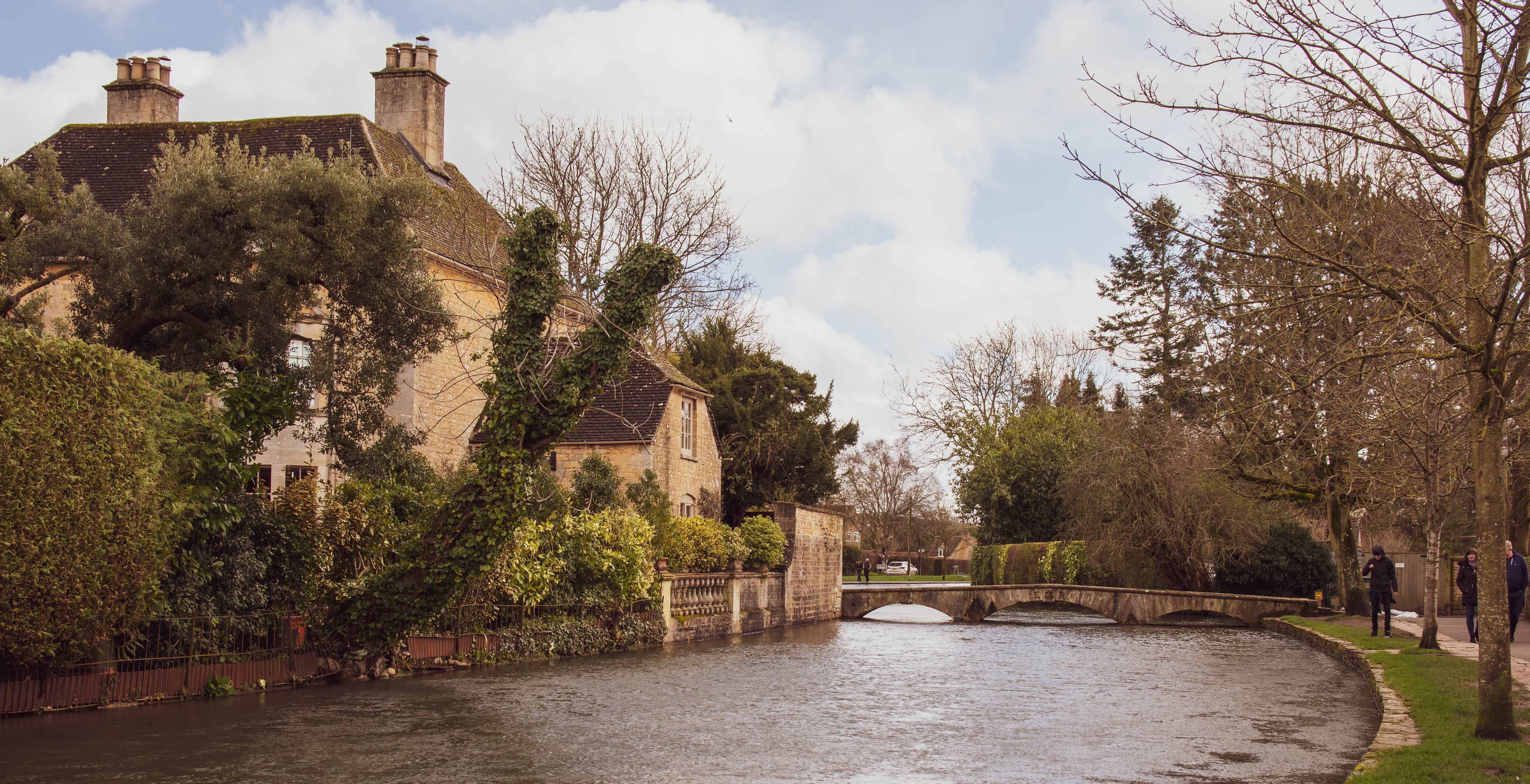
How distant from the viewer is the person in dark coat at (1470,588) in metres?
16.0

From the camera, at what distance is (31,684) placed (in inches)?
404

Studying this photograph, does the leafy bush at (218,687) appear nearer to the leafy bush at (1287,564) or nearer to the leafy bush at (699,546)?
the leafy bush at (699,546)

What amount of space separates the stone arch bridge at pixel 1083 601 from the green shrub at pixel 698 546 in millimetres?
6822

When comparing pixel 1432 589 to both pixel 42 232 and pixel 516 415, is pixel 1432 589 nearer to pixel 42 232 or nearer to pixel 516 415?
pixel 516 415

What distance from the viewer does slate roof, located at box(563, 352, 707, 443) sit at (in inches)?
1017

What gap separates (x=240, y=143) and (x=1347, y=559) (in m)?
25.3

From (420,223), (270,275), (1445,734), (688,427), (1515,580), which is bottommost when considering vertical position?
(1445,734)

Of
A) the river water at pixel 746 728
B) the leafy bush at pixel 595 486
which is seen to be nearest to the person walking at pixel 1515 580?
the river water at pixel 746 728

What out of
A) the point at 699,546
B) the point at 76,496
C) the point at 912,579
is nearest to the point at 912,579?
the point at 912,579

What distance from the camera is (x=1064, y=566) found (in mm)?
35875

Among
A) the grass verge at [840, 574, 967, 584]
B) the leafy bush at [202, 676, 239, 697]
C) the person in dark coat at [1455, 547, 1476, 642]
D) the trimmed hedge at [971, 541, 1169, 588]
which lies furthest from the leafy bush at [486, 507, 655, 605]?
the grass verge at [840, 574, 967, 584]

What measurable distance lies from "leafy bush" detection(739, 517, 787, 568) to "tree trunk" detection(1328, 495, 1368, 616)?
12369 mm

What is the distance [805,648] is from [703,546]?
416 centimetres

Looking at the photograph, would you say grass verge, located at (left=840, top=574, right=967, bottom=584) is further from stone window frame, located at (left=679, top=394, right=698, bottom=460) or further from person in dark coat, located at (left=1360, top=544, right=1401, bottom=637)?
person in dark coat, located at (left=1360, top=544, right=1401, bottom=637)
